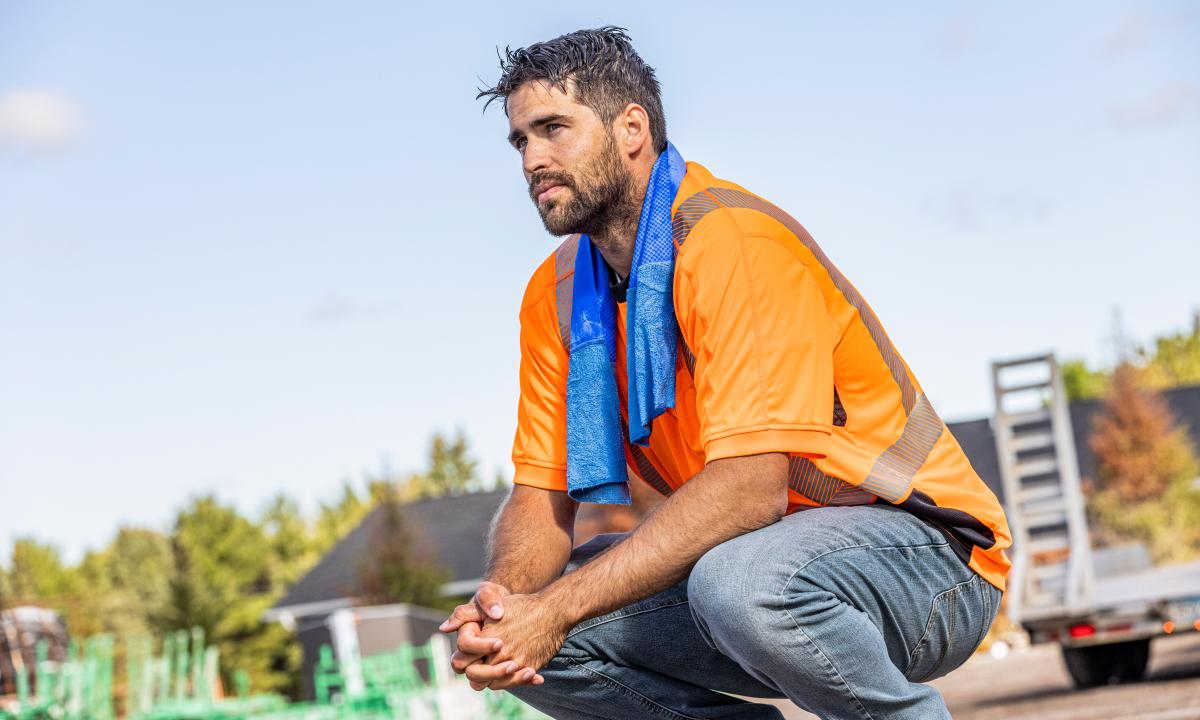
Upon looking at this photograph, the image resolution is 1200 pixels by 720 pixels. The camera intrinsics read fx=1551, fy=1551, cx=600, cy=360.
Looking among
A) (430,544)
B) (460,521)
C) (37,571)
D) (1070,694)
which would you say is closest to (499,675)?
(1070,694)

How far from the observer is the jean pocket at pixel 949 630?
10.0 ft

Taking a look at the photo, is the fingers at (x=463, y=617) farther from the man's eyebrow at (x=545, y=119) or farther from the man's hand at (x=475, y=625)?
the man's eyebrow at (x=545, y=119)

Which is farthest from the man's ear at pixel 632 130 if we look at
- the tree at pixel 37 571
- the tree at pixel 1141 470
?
the tree at pixel 37 571

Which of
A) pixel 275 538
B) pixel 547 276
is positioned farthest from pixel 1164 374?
pixel 547 276

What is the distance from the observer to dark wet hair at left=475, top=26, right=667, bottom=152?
3154 mm

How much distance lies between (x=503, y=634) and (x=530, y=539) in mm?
413

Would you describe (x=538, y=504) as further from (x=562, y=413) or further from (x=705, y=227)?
(x=705, y=227)

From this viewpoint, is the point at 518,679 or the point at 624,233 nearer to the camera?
the point at 518,679

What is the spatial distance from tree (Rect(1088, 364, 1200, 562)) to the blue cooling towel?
3336 cm

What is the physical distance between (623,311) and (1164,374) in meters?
69.2

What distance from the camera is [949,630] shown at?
3102 millimetres

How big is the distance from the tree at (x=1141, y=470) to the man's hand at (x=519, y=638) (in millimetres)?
33634

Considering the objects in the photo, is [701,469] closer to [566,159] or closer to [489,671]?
[489,671]

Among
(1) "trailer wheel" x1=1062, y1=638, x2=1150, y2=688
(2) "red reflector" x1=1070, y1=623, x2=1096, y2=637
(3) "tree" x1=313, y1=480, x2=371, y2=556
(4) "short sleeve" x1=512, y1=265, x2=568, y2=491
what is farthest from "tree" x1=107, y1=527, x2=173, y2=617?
(4) "short sleeve" x1=512, y1=265, x2=568, y2=491
